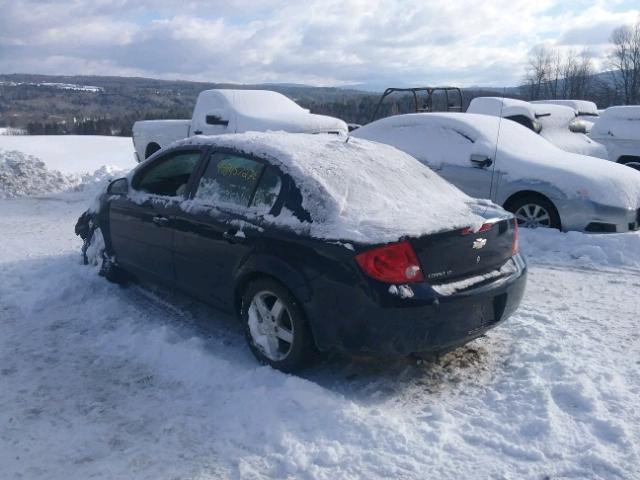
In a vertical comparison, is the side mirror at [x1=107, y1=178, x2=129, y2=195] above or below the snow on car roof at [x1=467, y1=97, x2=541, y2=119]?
below

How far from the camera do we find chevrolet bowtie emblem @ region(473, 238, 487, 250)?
3841 millimetres

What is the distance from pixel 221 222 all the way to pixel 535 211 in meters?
4.53

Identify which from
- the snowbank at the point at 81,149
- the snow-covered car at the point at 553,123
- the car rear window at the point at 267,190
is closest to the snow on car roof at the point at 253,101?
the snow-covered car at the point at 553,123

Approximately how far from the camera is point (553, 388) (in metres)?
3.69

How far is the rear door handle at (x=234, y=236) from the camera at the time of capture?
4.09 metres

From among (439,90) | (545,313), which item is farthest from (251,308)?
(439,90)

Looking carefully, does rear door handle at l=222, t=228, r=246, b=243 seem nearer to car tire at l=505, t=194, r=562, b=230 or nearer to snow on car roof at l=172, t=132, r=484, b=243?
snow on car roof at l=172, t=132, r=484, b=243

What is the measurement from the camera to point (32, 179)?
1203cm

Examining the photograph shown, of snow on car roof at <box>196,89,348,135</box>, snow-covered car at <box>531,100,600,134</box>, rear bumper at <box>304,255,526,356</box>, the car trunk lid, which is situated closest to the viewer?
rear bumper at <box>304,255,526,356</box>

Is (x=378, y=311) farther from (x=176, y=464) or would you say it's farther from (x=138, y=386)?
(x=138, y=386)

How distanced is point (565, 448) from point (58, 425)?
277cm

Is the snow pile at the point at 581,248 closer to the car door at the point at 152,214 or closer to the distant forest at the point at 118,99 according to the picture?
the car door at the point at 152,214

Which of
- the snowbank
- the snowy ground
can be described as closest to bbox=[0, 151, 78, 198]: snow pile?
the snowy ground

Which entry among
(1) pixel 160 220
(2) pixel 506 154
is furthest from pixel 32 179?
(2) pixel 506 154
